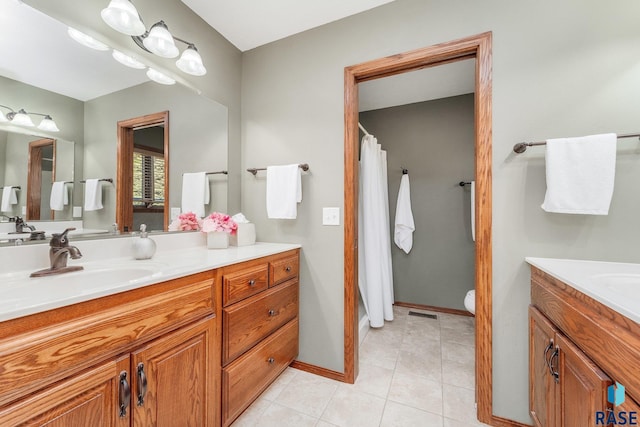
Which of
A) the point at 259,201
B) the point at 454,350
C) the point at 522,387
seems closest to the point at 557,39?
the point at 522,387

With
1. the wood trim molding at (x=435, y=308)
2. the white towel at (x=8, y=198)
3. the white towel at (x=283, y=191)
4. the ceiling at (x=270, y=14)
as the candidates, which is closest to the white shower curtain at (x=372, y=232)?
the wood trim molding at (x=435, y=308)

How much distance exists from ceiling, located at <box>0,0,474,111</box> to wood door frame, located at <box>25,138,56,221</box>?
0.26 meters

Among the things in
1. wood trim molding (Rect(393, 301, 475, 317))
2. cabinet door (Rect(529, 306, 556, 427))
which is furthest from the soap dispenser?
wood trim molding (Rect(393, 301, 475, 317))

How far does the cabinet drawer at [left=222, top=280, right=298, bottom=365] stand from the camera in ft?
4.04

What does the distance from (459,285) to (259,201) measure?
91.4 inches

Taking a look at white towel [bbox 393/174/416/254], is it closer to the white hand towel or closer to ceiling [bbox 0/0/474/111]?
ceiling [bbox 0/0/474/111]

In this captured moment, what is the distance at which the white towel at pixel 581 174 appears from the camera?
1.11 m

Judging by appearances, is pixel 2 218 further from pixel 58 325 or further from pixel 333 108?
pixel 333 108

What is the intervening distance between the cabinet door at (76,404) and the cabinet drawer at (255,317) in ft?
1.51

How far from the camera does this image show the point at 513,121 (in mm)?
1325

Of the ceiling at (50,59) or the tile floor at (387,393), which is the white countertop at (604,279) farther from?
the ceiling at (50,59)

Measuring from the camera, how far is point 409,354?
202cm

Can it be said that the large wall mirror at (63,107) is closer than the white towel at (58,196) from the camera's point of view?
Yes

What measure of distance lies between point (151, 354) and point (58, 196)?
2.98 feet
